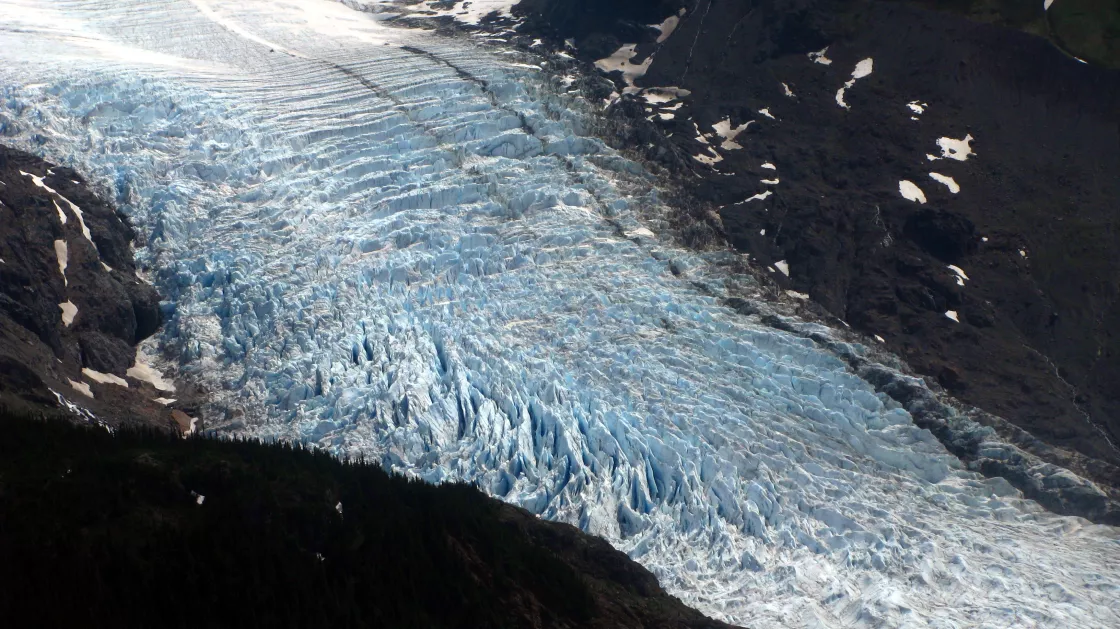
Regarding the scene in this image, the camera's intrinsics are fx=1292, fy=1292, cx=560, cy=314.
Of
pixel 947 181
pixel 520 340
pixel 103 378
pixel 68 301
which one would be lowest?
pixel 103 378

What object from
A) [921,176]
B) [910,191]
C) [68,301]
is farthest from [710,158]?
[68,301]

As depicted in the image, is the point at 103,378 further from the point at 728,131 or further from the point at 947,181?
the point at 947,181

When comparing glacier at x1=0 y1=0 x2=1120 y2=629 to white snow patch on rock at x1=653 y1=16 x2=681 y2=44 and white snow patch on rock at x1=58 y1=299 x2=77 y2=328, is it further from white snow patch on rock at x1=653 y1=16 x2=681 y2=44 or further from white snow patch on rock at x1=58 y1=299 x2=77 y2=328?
white snow patch on rock at x1=653 y1=16 x2=681 y2=44

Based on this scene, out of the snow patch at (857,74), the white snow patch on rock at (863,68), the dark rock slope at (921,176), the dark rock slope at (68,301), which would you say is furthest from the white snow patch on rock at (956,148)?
the dark rock slope at (68,301)

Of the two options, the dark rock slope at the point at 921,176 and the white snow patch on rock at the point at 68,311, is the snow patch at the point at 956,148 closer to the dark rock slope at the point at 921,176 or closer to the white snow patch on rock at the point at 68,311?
the dark rock slope at the point at 921,176

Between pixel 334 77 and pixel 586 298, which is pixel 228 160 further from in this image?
pixel 586 298

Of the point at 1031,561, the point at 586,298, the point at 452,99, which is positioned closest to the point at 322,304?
the point at 586,298

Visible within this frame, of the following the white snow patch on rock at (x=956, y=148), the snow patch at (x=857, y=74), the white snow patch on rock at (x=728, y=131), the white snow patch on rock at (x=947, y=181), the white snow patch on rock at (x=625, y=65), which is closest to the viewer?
the white snow patch on rock at (x=947, y=181)
